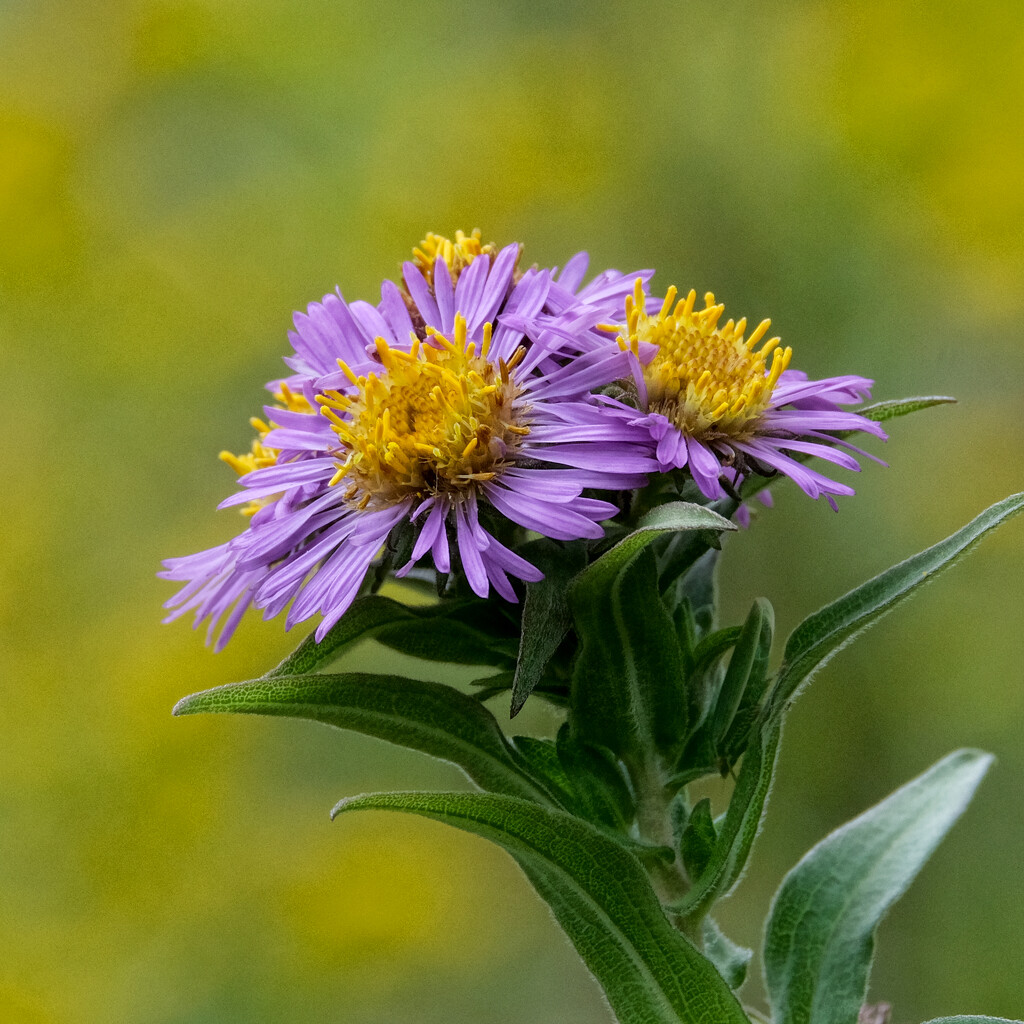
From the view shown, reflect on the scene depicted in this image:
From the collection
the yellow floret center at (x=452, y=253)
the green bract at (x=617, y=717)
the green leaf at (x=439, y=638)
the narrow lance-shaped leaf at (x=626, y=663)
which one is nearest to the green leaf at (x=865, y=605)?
the green bract at (x=617, y=717)

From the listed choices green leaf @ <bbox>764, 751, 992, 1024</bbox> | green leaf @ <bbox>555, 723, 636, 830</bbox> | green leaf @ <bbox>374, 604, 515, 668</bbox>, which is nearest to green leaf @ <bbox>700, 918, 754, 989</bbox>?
green leaf @ <bbox>764, 751, 992, 1024</bbox>

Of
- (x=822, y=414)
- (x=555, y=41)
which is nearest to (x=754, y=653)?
(x=822, y=414)

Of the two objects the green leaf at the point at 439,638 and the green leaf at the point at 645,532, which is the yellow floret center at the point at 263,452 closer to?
the green leaf at the point at 439,638

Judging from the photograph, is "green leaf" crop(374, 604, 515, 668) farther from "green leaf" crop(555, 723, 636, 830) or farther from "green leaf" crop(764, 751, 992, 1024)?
"green leaf" crop(764, 751, 992, 1024)

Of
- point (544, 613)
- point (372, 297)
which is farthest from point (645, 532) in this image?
point (372, 297)

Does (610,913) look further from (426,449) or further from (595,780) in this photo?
(426,449)

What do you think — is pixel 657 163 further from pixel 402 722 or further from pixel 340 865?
pixel 402 722
